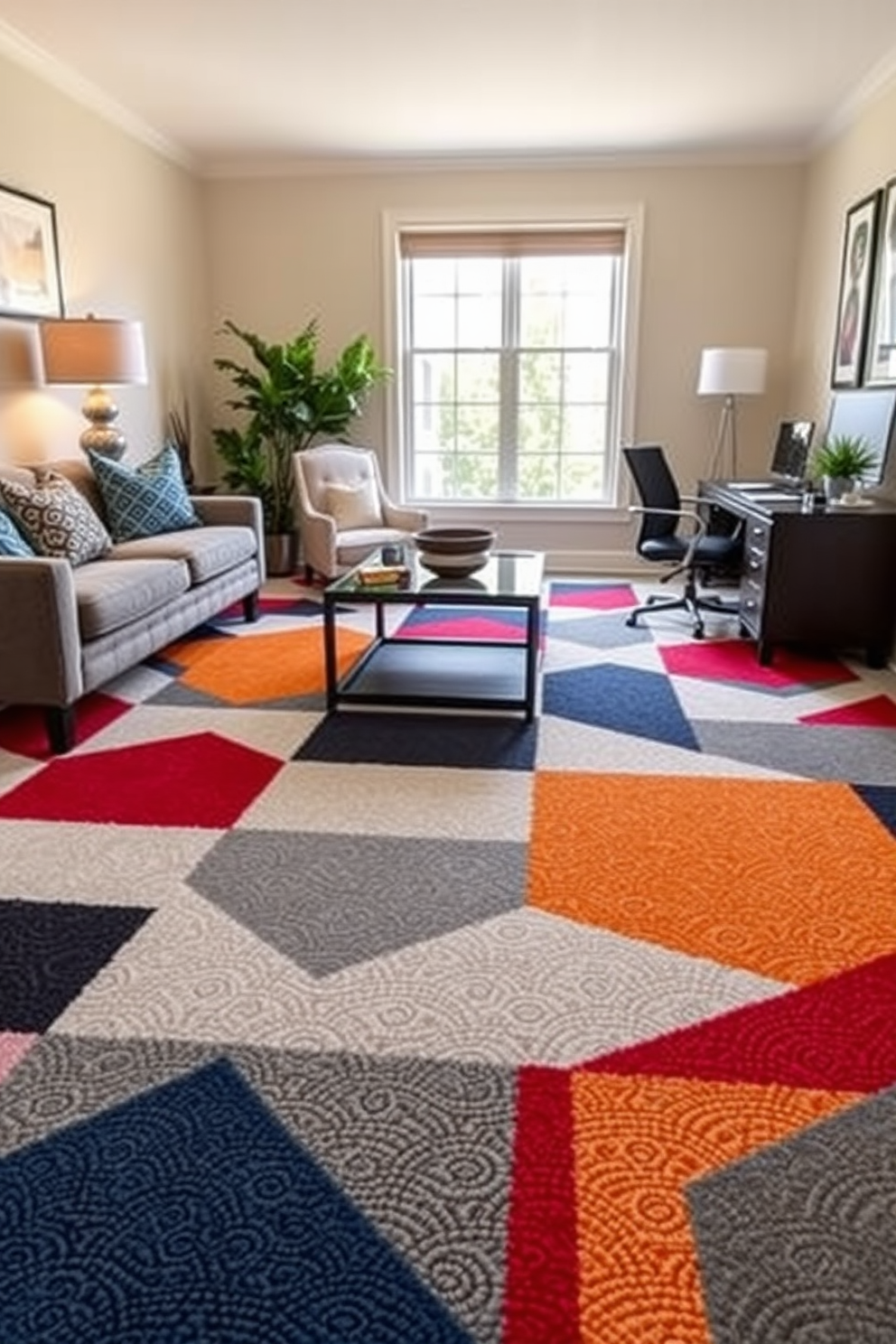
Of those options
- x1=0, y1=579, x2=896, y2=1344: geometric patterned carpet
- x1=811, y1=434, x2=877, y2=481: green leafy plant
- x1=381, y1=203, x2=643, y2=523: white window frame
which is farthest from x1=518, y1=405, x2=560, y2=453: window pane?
x1=0, y1=579, x2=896, y2=1344: geometric patterned carpet

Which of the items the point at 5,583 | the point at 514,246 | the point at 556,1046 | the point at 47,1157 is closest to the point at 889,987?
the point at 556,1046

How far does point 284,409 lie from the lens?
562 cm

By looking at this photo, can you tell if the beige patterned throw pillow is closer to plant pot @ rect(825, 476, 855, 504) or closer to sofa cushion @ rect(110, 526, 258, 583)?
sofa cushion @ rect(110, 526, 258, 583)

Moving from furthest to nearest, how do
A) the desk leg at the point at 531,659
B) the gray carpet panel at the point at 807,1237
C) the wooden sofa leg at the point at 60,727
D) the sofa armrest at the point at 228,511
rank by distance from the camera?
the sofa armrest at the point at 228,511, the desk leg at the point at 531,659, the wooden sofa leg at the point at 60,727, the gray carpet panel at the point at 807,1237

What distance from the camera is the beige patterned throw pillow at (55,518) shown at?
3461mm

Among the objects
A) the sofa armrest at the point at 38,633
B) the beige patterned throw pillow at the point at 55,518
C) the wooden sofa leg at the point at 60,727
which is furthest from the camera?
the beige patterned throw pillow at the point at 55,518

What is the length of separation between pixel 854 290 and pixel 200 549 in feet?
11.1

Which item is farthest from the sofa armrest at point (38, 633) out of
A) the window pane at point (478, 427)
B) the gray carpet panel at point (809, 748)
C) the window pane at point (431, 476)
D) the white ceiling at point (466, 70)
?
the window pane at point (478, 427)

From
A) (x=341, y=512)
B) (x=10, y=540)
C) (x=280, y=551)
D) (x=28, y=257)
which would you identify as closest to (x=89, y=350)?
(x=28, y=257)

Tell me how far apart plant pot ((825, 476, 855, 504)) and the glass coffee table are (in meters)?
1.38

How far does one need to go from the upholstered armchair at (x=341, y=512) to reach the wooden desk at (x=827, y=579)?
2.02 metres

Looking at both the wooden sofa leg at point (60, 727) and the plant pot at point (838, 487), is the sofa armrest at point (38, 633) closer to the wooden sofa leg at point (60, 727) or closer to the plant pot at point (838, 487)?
the wooden sofa leg at point (60, 727)

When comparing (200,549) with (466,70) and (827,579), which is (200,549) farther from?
(827,579)

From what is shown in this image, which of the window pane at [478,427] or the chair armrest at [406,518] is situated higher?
the window pane at [478,427]
